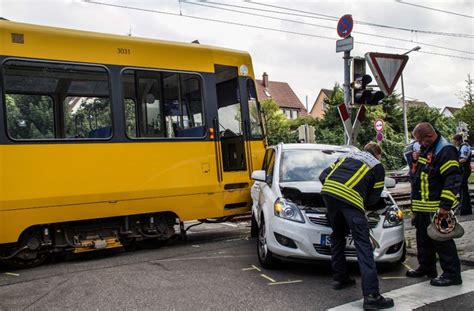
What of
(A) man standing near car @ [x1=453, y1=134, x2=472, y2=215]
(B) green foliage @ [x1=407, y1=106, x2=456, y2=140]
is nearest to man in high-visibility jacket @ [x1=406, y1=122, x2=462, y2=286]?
(A) man standing near car @ [x1=453, y1=134, x2=472, y2=215]

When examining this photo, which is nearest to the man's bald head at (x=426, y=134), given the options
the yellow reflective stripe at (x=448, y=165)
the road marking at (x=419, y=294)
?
the yellow reflective stripe at (x=448, y=165)

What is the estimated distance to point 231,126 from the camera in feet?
29.3

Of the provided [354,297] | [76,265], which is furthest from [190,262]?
[354,297]

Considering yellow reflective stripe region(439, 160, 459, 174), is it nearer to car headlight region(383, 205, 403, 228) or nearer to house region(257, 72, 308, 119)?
car headlight region(383, 205, 403, 228)

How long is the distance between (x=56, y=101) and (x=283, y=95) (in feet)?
217

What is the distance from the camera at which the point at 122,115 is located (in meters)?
7.50

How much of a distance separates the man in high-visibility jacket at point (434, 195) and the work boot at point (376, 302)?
1030 millimetres

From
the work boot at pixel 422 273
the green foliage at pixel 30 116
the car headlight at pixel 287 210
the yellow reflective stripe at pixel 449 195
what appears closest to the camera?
the yellow reflective stripe at pixel 449 195

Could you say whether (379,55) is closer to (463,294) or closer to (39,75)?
(463,294)

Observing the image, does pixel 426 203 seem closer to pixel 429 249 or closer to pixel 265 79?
pixel 429 249

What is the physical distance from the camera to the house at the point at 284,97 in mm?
69312

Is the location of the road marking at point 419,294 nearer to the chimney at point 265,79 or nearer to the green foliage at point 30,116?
the green foliage at point 30,116

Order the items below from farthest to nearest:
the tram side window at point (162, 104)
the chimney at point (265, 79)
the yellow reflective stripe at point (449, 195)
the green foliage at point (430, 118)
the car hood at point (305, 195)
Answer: the chimney at point (265, 79)
the green foliage at point (430, 118)
the tram side window at point (162, 104)
the car hood at point (305, 195)
the yellow reflective stripe at point (449, 195)

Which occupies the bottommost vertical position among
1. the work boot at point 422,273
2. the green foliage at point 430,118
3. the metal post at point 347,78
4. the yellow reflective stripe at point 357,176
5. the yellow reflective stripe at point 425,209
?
the work boot at point 422,273
